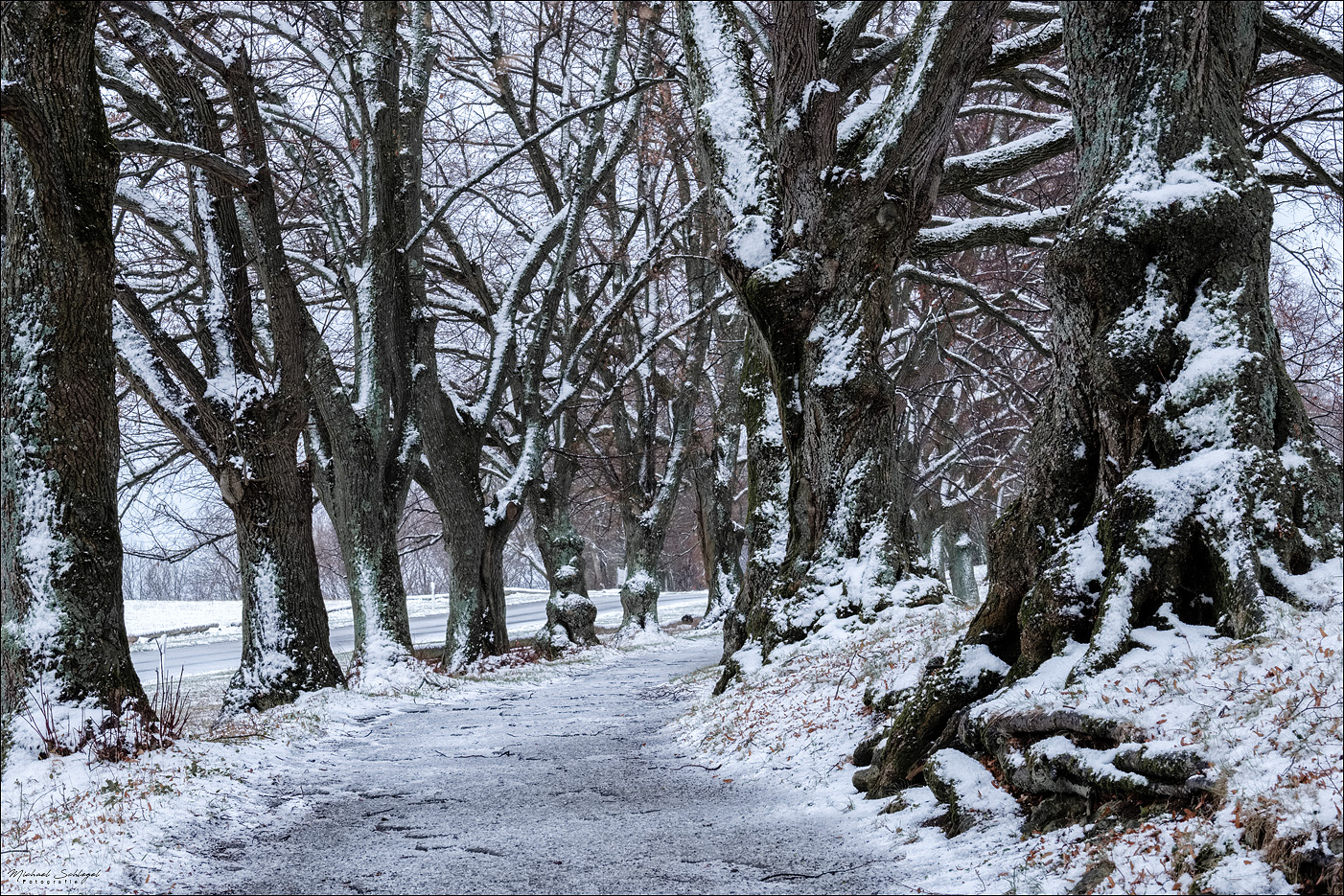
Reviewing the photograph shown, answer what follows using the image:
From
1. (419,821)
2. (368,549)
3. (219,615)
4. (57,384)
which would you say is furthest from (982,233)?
(219,615)

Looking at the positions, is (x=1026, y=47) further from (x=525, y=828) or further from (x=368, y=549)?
(x=368, y=549)

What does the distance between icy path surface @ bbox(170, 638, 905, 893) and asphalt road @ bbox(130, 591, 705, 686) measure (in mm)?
11028

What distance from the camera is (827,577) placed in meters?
7.60

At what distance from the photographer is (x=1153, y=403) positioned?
160 inches

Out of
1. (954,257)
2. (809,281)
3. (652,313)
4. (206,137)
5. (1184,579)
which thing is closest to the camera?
(1184,579)

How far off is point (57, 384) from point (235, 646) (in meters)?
23.5

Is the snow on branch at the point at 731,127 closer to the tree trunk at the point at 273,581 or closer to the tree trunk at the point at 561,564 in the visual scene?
the tree trunk at the point at 273,581

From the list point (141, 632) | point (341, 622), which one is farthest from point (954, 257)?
point (141, 632)

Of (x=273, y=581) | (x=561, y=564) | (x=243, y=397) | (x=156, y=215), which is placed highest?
(x=156, y=215)

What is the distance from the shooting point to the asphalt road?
21.0m

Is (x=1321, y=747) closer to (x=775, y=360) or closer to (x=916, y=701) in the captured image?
(x=916, y=701)

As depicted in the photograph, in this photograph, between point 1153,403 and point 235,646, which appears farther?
point 235,646

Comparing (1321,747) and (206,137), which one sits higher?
(206,137)

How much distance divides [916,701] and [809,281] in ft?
11.9
